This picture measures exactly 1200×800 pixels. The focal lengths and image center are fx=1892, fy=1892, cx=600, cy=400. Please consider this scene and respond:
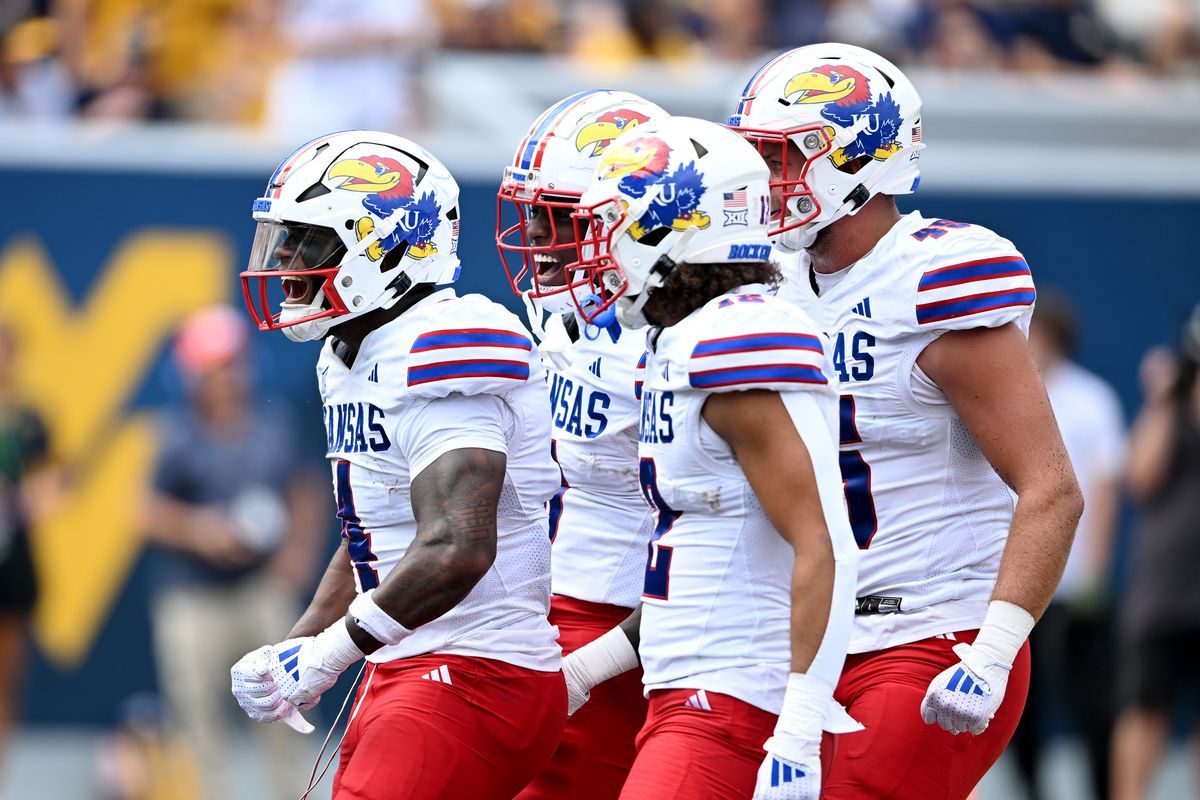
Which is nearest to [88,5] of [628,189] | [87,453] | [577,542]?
[87,453]

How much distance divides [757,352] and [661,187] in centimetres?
43

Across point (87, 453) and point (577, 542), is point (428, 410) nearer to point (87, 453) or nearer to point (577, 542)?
point (577, 542)

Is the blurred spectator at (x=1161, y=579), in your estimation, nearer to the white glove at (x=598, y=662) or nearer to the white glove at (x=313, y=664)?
the white glove at (x=598, y=662)

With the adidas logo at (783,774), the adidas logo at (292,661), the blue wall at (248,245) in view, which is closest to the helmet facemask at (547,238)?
the adidas logo at (292,661)

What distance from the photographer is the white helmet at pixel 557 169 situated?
4320 millimetres

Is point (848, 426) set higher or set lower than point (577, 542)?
higher

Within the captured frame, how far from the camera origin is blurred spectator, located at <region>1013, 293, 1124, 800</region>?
24.5ft

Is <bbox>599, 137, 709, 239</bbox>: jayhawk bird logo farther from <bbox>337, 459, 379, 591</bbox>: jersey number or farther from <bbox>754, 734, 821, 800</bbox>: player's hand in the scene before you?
<bbox>754, 734, 821, 800</bbox>: player's hand

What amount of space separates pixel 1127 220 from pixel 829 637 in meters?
6.97

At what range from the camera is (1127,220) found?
32.1 feet

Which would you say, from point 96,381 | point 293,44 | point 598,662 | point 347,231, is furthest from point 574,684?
point 293,44

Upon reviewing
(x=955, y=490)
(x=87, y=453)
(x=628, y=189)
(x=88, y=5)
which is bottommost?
(x=87, y=453)

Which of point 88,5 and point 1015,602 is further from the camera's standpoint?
point 88,5

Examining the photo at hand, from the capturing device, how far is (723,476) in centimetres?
347
